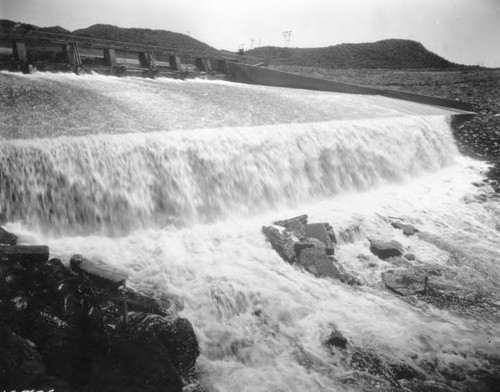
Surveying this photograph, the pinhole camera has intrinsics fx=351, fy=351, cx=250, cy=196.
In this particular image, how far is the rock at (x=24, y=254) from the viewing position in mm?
3746

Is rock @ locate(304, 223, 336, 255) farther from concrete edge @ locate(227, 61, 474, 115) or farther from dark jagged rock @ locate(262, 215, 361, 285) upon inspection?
concrete edge @ locate(227, 61, 474, 115)

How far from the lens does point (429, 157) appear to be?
10.3 m

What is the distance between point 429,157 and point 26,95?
34.4ft

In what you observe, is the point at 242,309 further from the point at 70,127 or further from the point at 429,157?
the point at 429,157

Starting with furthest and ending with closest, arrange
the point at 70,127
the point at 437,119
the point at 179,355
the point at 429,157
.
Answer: the point at 437,119
the point at 429,157
the point at 70,127
the point at 179,355

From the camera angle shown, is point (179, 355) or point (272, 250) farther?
point (272, 250)

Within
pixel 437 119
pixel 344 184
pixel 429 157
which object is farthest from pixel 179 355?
pixel 437 119

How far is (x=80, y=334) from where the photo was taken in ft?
10.6

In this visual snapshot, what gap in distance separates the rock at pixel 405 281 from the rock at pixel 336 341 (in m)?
1.55

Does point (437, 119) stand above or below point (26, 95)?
below

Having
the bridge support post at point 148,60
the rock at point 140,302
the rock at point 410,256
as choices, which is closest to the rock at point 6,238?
the rock at point 140,302

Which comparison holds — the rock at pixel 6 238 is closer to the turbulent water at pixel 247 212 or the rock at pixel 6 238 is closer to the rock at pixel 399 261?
the turbulent water at pixel 247 212

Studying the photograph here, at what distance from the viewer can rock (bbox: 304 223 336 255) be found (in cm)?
588

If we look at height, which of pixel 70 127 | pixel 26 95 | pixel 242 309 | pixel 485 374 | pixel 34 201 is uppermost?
pixel 26 95
